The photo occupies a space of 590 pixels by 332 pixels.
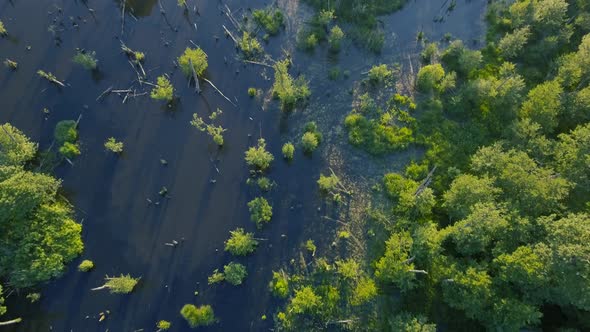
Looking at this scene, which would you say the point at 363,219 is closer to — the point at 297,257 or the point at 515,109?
the point at 297,257

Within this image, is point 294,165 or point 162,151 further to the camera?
point 294,165

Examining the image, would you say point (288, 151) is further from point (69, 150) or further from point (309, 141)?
point (69, 150)

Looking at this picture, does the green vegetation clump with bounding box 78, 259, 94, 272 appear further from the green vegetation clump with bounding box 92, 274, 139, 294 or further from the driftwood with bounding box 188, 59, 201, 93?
the driftwood with bounding box 188, 59, 201, 93

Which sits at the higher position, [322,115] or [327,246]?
[322,115]

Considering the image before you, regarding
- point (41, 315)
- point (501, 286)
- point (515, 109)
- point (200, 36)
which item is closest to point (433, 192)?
point (501, 286)

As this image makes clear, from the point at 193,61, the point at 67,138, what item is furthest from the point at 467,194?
the point at 67,138

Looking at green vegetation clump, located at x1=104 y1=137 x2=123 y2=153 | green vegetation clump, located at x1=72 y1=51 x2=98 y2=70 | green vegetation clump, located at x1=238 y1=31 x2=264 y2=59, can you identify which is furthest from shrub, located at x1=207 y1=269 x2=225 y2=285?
green vegetation clump, located at x1=72 y1=51 x2=98 y2=70

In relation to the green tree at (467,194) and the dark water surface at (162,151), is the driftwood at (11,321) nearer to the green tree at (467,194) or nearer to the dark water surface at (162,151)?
the dark water surface at (162,151)
